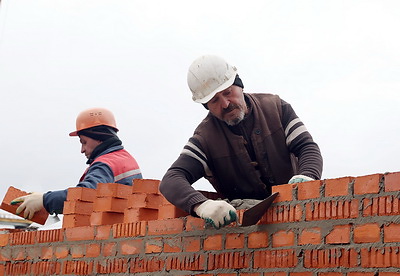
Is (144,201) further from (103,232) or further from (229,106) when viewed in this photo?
(229,106)

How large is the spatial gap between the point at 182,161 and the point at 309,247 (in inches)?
42.6

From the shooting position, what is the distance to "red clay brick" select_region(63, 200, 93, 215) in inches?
188

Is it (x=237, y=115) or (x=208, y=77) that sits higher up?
(x=208, y=77)

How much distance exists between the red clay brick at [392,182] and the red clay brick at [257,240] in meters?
0.74

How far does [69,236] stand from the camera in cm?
475

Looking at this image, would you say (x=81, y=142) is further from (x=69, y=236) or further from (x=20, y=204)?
(x=69, y=236)

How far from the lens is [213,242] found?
12.3 feet

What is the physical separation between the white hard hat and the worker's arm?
40 cm

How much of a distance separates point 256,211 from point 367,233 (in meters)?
0.59

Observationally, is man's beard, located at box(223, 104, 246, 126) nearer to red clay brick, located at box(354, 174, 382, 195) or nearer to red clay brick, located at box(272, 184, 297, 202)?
red clay brick, located at box(272, 184, 297, 202)

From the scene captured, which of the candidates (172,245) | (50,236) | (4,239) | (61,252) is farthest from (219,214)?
(4,239)

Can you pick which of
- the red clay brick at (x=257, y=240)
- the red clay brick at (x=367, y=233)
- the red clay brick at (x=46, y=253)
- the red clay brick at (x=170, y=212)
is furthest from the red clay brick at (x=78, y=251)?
the red clay brick at (x=367, y=233)

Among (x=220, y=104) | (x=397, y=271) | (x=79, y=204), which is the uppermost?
(x=220, y=104)

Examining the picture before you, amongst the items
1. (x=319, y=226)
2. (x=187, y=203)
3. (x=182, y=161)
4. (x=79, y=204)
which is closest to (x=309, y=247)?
(x=319, y=226)
